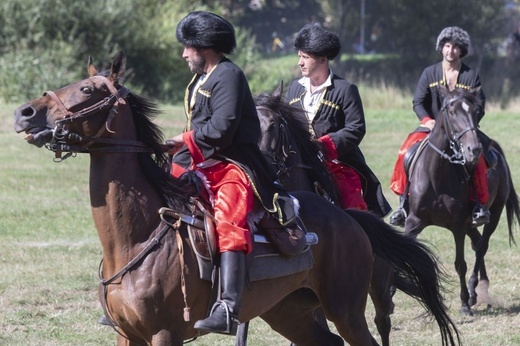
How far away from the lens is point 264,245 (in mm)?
5535

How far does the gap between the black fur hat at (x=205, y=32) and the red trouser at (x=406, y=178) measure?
4743mm

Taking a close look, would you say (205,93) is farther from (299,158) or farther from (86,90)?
(299,158)

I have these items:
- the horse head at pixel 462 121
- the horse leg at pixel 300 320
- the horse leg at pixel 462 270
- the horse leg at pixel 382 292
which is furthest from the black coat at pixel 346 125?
the horse leg at pixel 462 270

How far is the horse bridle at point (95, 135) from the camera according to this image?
15.9 ft

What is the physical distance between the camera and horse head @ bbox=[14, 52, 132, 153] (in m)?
4.78

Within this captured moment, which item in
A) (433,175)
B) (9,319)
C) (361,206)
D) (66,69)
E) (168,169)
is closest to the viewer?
(168,169)

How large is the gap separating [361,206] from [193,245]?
244 cm

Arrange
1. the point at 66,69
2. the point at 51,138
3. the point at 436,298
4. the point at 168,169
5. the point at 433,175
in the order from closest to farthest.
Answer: the point at 51,138 → the point at 168,169 → the point at 436,298 → the point at 433,175 → the point at 66,69

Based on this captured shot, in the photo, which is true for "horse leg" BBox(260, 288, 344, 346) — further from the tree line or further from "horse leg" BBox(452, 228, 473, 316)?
the tree line

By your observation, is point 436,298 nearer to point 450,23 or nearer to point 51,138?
point 51,138

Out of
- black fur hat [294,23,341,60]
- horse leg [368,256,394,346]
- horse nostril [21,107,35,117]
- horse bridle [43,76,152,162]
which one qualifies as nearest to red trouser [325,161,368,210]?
horse leg [368,256,394,346]

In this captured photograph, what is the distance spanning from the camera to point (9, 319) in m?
8.18

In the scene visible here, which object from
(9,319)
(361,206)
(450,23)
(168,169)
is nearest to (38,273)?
(9,319)

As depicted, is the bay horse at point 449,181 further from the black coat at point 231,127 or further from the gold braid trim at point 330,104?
the black coat at point 231,127
